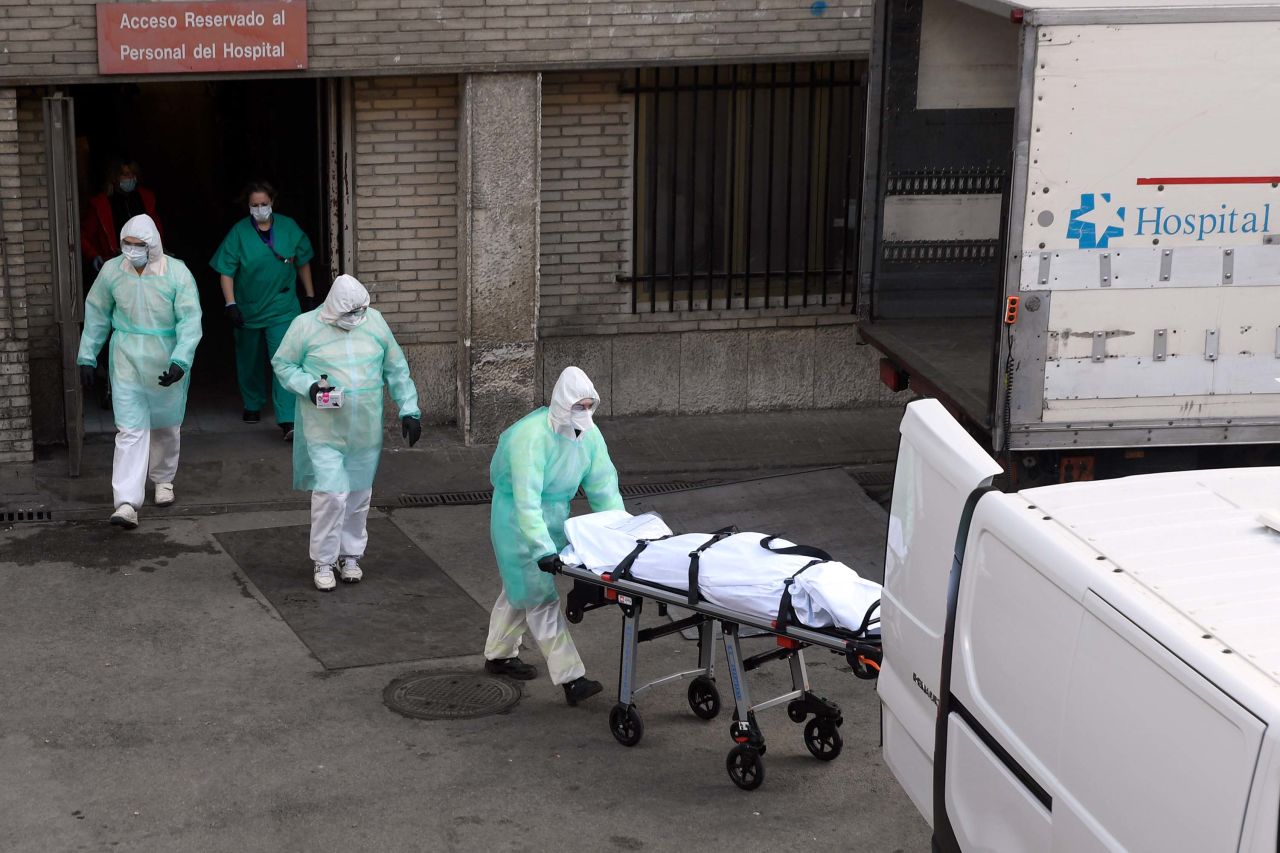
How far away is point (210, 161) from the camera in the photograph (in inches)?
720

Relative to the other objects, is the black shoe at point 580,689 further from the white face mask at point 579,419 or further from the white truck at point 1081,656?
the white truck at point 1081,656

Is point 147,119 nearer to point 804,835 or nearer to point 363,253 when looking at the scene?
point 363,253

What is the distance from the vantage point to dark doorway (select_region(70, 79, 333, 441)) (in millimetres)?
11766

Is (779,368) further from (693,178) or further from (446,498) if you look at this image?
(446,498)

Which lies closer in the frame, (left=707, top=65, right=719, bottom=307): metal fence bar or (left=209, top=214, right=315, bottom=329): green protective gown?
(left=209, top=214, right=315, bottom=329): green protective gown

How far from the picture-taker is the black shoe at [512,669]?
24.4ft

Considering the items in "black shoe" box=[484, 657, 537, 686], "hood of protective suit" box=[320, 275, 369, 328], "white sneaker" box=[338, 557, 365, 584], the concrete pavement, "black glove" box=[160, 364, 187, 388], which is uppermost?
"hood of protective suit" box=[320, 275, 369, 328]

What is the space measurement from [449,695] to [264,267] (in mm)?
4258

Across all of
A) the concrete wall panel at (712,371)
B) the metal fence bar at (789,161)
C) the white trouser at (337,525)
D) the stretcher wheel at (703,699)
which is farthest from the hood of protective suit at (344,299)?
the metal fence bar at (789,161)

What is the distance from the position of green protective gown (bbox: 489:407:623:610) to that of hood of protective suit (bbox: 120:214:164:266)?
10.0 feet

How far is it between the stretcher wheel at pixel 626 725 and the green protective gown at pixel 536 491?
574mm

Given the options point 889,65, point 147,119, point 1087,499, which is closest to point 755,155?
point 889,65

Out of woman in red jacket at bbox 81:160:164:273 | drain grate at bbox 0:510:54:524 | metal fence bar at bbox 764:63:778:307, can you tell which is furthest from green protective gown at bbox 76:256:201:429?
metal fence bar at bbox 764:63:778:307

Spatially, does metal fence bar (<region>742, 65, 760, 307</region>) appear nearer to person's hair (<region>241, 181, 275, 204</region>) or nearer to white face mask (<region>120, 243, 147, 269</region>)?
person's hair (<region>241, 181, 275, 204</region>)
